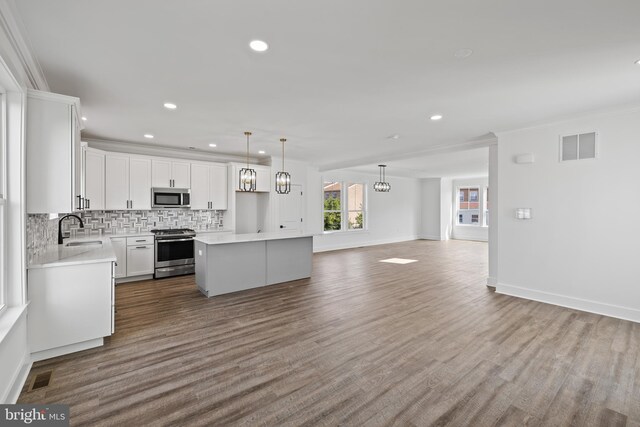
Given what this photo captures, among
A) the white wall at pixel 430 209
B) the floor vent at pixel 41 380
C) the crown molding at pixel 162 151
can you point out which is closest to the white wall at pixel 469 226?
the white wall at pixel 430 209

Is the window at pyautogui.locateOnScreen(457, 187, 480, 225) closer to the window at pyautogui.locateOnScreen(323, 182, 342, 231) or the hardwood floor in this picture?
the window at pyautogui.locateOnScreen(323, 182, 342, 231)

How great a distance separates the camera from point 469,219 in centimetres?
1260

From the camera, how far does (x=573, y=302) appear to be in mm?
4133

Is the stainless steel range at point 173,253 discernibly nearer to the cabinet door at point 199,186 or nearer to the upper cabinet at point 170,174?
the cabinet door at point 199,186

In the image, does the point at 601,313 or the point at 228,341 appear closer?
the point at 228,341

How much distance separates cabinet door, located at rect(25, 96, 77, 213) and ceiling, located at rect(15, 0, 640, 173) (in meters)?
0.46

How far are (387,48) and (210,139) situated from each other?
404cm

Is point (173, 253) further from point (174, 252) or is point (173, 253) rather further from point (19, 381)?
point (19, 381)

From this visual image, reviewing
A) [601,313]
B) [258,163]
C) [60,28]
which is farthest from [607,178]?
[258,163]

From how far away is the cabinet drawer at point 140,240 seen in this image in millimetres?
5521

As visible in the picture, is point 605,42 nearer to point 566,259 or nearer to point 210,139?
point 566,259

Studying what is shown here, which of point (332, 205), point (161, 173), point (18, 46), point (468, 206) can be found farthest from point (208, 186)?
point (468, 206)

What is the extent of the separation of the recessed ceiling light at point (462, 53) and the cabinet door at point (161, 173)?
5.54 metres

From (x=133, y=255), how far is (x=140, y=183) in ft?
4.51
